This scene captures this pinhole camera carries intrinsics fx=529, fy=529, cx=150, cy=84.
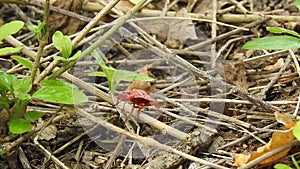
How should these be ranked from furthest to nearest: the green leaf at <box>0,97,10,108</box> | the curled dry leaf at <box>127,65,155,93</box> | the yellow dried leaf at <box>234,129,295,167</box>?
the curled dry leaf at <box>127,65,155,93</box>, the green leaf at <box>0,97,10,108</box>, the yellow dried leaf at <box>234,129,295,167</box>

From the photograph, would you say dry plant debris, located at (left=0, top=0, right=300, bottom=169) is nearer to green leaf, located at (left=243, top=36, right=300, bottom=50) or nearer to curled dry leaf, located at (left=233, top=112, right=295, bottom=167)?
curled dry leaf, located at (left=233, top=112, right=295, bottom=167)

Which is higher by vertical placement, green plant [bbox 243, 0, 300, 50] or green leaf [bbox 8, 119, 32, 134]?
green plant [bbox 243, 0, 300, 50]

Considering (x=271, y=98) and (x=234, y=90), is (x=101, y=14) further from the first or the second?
(x=271, y=98)

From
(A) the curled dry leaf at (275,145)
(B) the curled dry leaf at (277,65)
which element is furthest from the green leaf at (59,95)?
(B) the curled dry leaf at (277,65)

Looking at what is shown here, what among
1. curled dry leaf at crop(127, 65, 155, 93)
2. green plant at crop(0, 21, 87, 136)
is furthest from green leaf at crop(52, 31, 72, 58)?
curled dry leaf at crop(127, 65, 155, 93)

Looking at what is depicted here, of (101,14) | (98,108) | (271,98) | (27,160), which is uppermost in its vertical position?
(101,14)

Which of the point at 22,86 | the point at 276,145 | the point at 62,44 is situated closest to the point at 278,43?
the point at 276,145

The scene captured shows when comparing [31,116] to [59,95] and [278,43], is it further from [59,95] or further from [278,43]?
[278,43]

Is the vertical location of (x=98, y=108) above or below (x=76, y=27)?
below

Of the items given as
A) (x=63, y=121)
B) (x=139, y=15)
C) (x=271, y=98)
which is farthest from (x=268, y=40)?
(x=139, y=15)
